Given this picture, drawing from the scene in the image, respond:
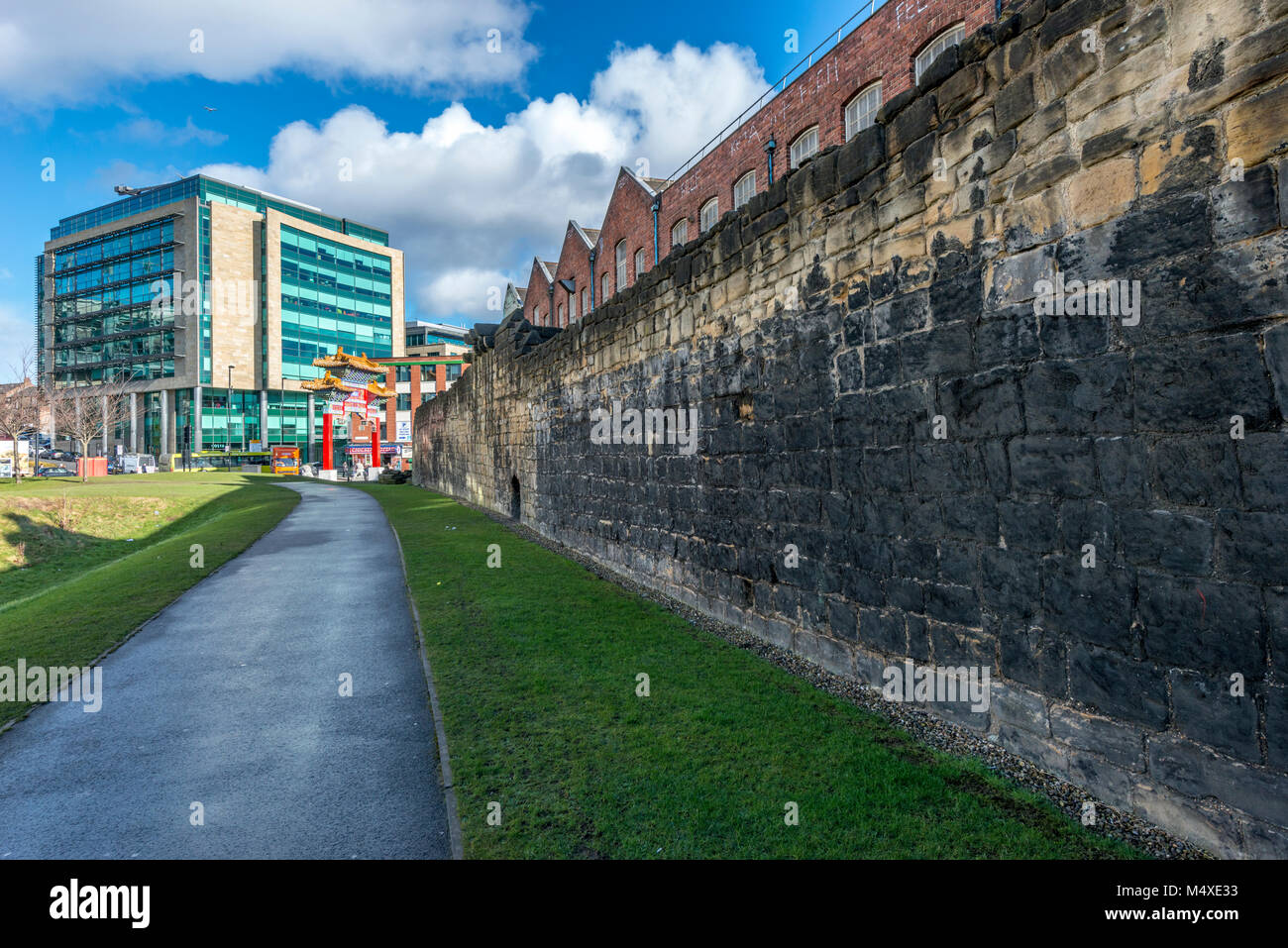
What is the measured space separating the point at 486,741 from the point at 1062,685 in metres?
3.38

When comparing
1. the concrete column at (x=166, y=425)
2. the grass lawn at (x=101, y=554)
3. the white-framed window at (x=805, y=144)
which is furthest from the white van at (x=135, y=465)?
the white-framed window at (x=805, y=144)

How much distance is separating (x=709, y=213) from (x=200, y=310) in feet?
181

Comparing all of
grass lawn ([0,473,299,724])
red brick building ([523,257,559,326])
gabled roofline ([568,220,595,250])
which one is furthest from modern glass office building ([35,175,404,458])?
gabled roofline ([568,220,595,250])

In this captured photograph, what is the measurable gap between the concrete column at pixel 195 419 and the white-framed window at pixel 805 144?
6004cm

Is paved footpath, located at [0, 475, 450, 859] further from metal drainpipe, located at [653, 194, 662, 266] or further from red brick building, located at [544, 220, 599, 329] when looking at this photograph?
red brick building, located at [544, 220, 599, 329]

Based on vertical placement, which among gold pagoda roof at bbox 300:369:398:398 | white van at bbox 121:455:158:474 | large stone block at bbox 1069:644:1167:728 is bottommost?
large stone block at bbox 1069:644:1167:728

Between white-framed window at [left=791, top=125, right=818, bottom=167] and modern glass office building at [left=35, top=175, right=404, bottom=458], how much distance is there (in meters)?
58.2

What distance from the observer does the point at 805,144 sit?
20469mm

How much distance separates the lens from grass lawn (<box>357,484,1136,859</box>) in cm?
304

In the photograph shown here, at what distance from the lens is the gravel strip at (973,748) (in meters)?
3.02

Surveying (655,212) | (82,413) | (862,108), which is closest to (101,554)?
(655,212)

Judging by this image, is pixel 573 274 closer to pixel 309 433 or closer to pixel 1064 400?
pixel 1064 400
